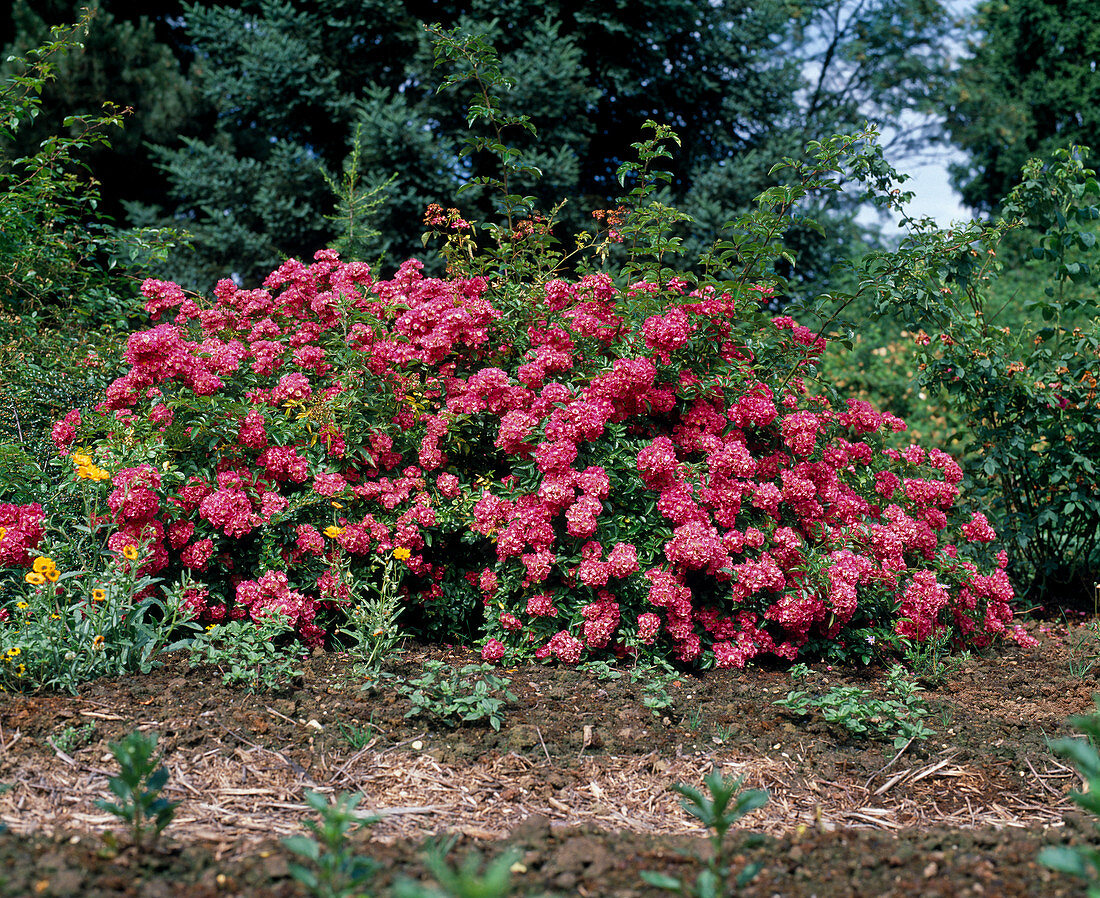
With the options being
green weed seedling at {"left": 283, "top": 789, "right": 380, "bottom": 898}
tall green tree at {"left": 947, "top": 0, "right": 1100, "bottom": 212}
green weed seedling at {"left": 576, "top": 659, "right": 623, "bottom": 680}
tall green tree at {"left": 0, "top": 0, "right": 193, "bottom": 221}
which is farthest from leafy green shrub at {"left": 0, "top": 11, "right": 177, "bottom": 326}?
tall green tree at {"left": 947, "top": 0, "right": 1100, "bottom": 212}

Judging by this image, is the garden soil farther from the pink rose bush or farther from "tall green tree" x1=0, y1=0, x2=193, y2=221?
"tall green tree" x1=0, y1=0, x2=193, y2=221

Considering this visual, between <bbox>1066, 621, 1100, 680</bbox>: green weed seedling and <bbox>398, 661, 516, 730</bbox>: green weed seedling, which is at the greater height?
<bbox>1066, 621, 1100, 680</bbox>: green weed seedling

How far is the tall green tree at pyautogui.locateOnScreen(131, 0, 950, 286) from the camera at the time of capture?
29.3 ft

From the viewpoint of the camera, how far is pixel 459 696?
2.60m

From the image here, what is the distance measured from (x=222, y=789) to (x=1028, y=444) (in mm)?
4158

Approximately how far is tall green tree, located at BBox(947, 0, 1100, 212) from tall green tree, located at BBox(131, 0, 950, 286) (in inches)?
294

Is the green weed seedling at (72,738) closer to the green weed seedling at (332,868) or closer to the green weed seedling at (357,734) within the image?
the green weed seedling at (357,734)

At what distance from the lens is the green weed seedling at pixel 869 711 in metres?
2.65

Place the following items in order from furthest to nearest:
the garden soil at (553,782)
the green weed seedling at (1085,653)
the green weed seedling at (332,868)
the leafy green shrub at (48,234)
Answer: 1. the leafy green shrub at (48,234)
2. the green weed seedling at (1085,653)
3. the garden soil at (553,782)
4. the green weed seedling at (332,868)

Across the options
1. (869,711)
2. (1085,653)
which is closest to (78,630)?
(869,711)

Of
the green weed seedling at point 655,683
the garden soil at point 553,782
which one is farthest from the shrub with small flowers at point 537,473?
the garden soil at point 553,782

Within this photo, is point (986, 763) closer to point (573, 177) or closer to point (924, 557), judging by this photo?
point (924, 557)

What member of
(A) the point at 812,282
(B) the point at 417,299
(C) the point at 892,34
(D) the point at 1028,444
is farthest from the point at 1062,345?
(C) the point at 892,34

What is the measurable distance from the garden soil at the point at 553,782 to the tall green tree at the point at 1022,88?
16.5m
